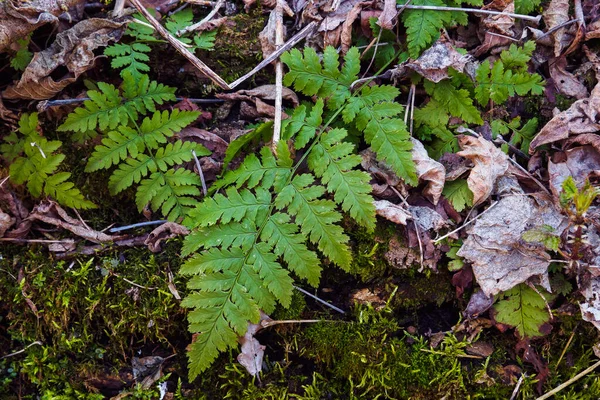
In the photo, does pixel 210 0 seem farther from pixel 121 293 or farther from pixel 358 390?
pixel 358 390

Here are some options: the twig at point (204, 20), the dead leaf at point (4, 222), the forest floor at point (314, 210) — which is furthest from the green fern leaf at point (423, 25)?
the dead leaf at point (4, 222)

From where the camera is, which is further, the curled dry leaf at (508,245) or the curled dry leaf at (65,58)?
the curled dry leaf at (65,58)

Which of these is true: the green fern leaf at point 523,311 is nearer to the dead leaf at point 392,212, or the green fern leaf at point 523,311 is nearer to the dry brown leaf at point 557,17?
the dead leaf at point 392,212

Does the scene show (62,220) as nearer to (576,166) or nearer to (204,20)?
(204,20)

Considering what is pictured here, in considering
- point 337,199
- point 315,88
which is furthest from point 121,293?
point 315,88

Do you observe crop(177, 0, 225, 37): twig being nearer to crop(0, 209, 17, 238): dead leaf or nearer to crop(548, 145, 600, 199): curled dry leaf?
crop(0, 209, 17, 238): dead leaf

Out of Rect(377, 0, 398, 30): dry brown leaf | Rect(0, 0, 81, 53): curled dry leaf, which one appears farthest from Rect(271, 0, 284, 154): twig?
Rect(0, 0, 81, 53): curled dry leaf
